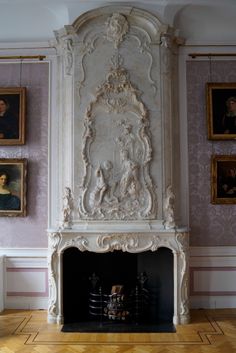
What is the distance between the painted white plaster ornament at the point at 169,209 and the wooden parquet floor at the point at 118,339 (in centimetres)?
121

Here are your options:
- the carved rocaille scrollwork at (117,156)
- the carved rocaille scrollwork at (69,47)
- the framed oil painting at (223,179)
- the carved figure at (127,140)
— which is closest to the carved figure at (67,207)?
the carved rocaille scrollwork at (117,156)

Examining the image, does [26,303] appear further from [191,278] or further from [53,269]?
[191,278]

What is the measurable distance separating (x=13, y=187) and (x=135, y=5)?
2.90 meters

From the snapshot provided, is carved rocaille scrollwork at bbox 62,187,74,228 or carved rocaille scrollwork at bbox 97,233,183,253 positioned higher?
carved rocaille scrollwork at bbox 62,187,74,228

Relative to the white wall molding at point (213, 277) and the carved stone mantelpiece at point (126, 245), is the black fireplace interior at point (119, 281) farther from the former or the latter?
the white wall molding at point (213, 277)

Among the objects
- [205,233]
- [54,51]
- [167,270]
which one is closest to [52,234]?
[167,270]

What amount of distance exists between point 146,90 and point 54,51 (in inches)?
57.0

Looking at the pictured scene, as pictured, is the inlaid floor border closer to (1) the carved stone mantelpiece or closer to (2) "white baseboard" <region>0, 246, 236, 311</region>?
(1) the carved stone mantelpiece

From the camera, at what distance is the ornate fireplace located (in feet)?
15.5

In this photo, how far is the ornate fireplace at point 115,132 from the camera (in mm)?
4723

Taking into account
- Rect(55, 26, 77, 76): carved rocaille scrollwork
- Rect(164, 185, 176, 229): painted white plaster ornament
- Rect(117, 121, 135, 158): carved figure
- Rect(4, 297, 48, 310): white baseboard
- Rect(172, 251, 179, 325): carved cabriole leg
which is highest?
Rect(55, 26, 77, 76): carved rocaille scrollwork

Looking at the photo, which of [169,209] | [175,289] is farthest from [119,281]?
[169,209]

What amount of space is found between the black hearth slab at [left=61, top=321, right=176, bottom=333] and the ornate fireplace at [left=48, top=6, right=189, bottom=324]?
29 cm

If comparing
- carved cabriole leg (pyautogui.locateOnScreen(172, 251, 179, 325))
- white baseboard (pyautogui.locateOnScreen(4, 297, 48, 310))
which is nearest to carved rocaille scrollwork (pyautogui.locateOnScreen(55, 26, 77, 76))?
carved cabriole leg (pyautogui.locateOnScreen(172, 251, 179, 325))
